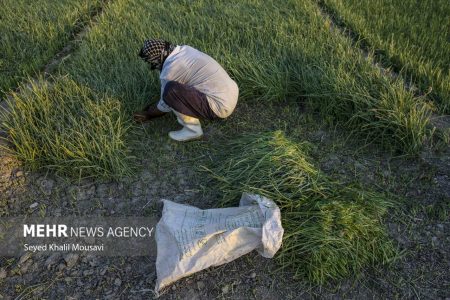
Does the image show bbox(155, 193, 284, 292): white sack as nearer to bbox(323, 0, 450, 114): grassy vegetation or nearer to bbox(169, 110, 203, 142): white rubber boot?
bbox(169, 110, 203, 142): white rubber boot

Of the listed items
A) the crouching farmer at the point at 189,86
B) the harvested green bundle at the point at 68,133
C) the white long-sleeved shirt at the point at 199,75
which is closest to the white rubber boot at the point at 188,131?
the crouching farmer at the point at 189,86

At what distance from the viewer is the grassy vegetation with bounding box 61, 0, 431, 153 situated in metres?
2.76

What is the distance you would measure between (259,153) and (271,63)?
1.16 metres

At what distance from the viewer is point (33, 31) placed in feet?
12.6

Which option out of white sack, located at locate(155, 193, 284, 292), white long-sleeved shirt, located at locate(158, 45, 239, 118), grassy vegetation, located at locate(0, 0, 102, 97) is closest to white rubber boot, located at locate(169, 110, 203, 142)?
white long-sleeved shirt, located at locate(158, 45, 239, 118)

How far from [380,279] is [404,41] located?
2.65 metres

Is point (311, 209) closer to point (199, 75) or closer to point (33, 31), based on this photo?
point (199, 75)

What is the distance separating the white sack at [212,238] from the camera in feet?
6.06

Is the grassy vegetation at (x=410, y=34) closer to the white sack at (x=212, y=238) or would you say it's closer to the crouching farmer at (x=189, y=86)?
the crouching farmer at (x=189, y=86)

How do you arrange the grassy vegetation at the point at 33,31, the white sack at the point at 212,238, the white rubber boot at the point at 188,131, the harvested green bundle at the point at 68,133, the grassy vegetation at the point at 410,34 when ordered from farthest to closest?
the grassy vegetation at the point at 33,31
the grassy vegetation at the point at 410,34
the white rubber boot at the point at 188,131
the harvested green bundle at the point at 68,133
the white sack at the point at 212,238

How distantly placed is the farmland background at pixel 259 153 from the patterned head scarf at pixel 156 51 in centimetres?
41

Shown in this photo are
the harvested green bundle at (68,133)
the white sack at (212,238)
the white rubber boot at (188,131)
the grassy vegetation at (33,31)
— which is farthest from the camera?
the grassy vegetation at (33,31)

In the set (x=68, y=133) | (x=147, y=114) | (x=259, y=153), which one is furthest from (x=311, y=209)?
(x=68, y=133)

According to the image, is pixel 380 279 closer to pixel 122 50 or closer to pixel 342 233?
pixel 342 233
